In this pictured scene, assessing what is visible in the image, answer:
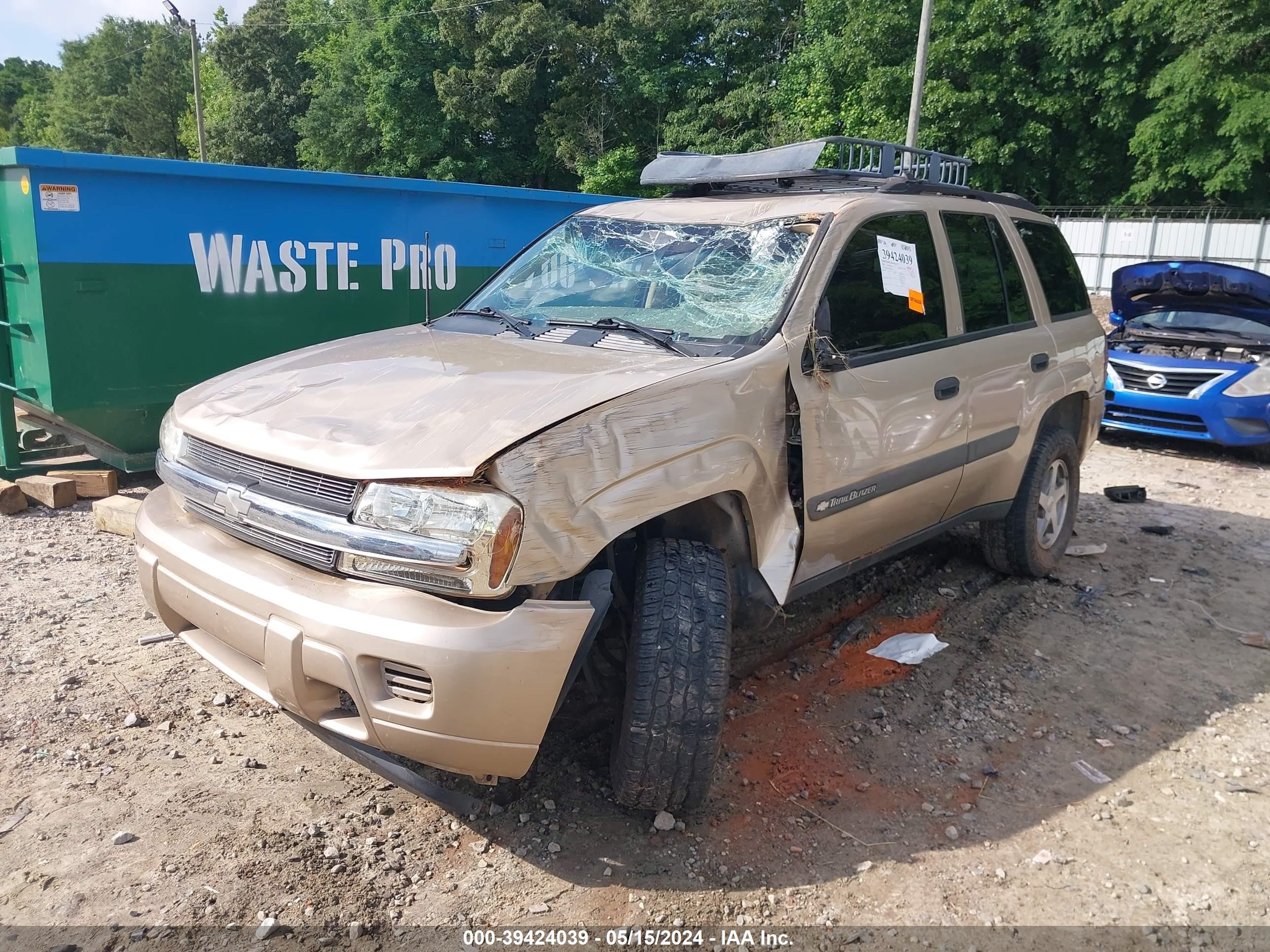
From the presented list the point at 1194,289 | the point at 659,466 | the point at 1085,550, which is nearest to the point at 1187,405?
the point at 1194,289

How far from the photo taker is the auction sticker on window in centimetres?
355

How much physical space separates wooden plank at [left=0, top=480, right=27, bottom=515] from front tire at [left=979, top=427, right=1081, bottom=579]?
A: 5714 millimetres

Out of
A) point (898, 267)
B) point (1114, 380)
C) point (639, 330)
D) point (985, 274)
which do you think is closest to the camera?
point (639, 330)

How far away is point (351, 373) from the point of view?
2.98m

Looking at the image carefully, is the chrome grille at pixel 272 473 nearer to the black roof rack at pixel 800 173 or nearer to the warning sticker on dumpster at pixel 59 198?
the black roof rack at pixel 800 173

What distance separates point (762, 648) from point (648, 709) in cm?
163

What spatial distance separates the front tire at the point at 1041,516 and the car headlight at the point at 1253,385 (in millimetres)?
3806

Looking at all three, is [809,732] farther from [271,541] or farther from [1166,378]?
[1166,378]

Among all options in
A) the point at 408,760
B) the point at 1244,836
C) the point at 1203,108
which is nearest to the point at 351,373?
the point at 408,760

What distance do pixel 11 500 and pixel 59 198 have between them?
6.12ft

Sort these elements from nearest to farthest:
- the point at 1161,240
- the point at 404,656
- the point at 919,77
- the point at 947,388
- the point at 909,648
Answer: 1. the point at 404,656
2. the point at 947,388
3. the point at 909,648
4. the point at 919,77
5. the point at 1161,240

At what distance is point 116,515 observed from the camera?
5320 mm

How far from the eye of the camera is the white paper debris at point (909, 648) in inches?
159

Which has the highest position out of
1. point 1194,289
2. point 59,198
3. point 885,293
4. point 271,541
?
point 59,198
